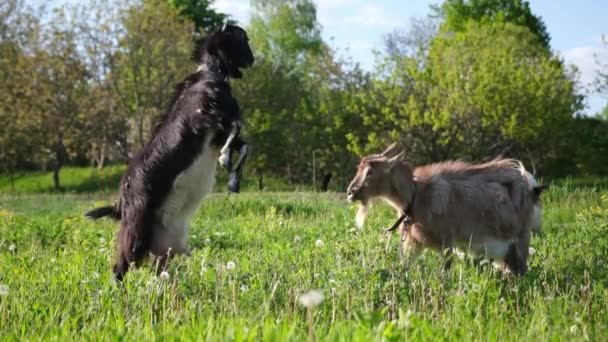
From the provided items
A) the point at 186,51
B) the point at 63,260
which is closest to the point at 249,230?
the point at 63,260

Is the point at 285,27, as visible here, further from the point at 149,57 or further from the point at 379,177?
the point at 379,177

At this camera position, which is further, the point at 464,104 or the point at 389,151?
the point at 464,104

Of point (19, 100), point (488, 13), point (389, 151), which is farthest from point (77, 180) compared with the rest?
point (389, 151)

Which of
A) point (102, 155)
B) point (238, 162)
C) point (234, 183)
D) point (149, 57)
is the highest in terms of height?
point (149, 57)

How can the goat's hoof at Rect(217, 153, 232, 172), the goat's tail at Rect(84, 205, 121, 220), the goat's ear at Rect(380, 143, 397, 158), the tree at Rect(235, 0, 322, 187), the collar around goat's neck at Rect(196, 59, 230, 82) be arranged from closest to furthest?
1. the goat's hoof at Rect(217, 153, 232, 172)
2. the goat's tail at Rect(84, 205, 121, 220)
3. the collar around goat's neck at Rect(196, 59, 230, 82)
4. the goat's ear at Rect(380, 143, 397, 158)
5. the tree at Rect(235, 0, 322, 187)

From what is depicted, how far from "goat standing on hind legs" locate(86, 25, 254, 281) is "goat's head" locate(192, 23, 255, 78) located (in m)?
0.44

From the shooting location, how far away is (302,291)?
5172mm

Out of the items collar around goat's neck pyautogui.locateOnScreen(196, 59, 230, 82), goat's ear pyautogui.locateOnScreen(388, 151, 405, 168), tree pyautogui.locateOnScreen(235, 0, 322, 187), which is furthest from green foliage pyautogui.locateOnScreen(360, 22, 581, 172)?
collar around goat's neck pyautogui.locateOnScreen(196, 59, 230, 82)

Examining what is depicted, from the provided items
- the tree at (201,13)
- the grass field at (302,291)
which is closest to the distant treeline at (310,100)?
the tree at (201,13)

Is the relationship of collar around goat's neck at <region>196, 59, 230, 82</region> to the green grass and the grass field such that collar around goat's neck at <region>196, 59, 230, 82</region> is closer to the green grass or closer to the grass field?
the grass field

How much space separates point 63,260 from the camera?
7547mm

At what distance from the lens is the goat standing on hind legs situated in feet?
20.7

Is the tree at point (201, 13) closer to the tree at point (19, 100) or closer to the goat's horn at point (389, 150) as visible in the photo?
the tree at point (19, 100)

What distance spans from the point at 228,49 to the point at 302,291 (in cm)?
276
